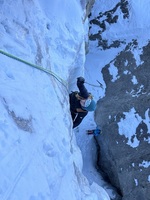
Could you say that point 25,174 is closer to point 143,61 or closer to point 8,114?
point 8,114

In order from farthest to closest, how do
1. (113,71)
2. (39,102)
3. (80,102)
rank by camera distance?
(113,71), (80,102), (39,102)

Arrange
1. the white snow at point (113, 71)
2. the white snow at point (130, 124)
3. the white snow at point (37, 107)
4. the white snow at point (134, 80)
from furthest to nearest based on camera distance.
→ the white snow at point (113, 71) < the white snow at point (134, 80) < the white snow at point (130, 124) < the white snow at point (37, 107)

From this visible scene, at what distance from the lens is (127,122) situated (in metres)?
10.6

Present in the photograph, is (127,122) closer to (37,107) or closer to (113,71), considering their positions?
(113,71)

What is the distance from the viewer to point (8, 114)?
15.1 ft

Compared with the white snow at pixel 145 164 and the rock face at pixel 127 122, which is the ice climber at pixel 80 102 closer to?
the rock face at pixel 127 122

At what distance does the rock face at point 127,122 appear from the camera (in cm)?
987

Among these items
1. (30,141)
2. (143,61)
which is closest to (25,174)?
(30,141)

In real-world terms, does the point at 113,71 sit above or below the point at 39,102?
below

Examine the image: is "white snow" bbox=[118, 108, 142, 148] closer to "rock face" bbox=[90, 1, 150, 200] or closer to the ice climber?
"rock face" bbox=[90, 1, 150, 200]

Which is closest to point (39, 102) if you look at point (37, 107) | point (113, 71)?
point (37, 107)

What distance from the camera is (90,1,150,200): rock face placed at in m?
9.87

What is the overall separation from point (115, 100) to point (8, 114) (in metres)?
6.92

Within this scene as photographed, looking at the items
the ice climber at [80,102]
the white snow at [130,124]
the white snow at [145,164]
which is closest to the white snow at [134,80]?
the white snow at [130,124]
